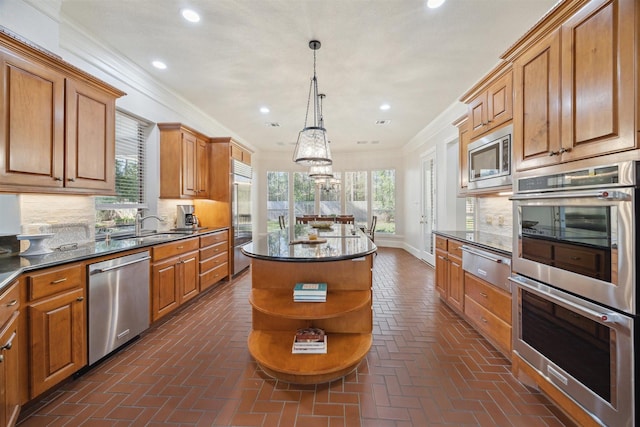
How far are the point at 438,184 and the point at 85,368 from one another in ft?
18.4

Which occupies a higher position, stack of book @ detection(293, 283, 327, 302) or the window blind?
the window blind

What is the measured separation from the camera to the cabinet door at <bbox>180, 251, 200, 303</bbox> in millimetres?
3195

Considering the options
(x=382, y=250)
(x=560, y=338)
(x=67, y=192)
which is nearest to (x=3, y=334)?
(x=67, y=192)

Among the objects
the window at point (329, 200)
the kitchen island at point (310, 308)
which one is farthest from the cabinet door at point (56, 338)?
the window at point (329, 200)

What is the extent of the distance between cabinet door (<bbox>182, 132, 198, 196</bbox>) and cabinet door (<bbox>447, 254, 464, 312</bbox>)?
3825mm

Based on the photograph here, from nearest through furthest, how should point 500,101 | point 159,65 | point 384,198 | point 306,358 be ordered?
point 306,358
point 500,101
point 159,65
point 384,198

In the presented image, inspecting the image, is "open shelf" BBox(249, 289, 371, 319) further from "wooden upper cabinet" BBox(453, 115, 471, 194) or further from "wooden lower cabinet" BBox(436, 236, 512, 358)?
"wooden upper cabinet" BBox(453, 115, 471, 194)

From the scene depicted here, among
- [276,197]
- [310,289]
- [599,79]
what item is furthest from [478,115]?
[276,197]

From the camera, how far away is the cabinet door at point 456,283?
2.89 m

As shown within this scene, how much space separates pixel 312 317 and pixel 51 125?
8.19 ft

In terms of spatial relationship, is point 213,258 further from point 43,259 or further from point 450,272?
point 450,272

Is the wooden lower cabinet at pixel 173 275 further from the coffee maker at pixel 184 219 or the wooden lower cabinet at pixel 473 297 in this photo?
the wooden lower cabinet at pixel 473 297

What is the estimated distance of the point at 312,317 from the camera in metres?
1.79

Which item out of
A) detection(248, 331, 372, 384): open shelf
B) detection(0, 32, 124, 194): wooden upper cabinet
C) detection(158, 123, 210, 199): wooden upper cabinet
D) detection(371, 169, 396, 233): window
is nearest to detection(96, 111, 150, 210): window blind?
A: detection(158, 123, 210, 199): wooden upper cabinet
